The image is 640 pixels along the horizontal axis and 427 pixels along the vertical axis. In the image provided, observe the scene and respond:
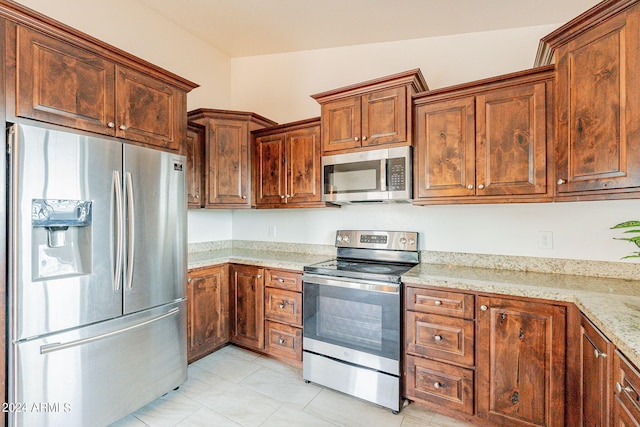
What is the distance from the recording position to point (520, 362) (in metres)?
1.70

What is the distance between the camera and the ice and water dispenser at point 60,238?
151 cm

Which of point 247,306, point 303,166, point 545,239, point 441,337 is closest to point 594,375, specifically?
point 441,337

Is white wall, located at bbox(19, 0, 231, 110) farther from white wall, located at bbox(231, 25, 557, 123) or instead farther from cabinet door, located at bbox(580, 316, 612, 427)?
cabinet door, located at bbox(580, 316, 612, 427)

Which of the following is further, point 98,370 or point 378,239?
point 378,239

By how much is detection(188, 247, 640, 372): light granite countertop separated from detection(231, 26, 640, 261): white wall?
9.3 inches

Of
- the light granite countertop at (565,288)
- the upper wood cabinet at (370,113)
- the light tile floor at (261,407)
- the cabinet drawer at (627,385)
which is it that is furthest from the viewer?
the upper wood cabinet at (370,113)

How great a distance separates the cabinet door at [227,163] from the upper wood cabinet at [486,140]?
1695 millimetres

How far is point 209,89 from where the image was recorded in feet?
11.1

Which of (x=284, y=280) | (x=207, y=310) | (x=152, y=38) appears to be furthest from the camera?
(x=152, y=38)

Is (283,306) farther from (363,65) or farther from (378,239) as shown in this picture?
(363,65)

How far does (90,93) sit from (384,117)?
194 cm

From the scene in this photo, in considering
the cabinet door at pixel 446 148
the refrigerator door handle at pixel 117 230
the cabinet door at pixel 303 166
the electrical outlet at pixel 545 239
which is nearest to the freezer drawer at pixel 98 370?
the refrigerator door handle at pixel 117 230

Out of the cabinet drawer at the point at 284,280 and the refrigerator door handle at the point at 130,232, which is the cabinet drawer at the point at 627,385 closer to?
the cabinet drawer at the point at 284,280

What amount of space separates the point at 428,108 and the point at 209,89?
2.49m
